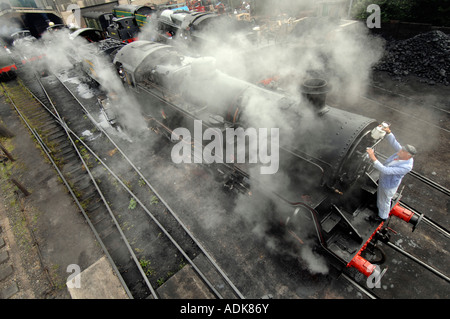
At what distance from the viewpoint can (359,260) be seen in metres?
3.70

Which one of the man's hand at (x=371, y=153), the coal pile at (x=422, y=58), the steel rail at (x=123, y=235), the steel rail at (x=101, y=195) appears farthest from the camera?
the coal pile at (x=422, y=58)


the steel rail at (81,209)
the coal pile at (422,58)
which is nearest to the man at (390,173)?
the steel rail at (81,209)

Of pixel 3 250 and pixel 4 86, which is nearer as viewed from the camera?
pixel 3 250

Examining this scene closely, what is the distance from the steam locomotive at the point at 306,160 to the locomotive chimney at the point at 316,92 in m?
0.02

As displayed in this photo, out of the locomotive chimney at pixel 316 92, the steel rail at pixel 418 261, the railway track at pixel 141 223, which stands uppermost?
the locomotive chimney at pixel 316 92

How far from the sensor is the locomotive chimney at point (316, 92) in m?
3.73

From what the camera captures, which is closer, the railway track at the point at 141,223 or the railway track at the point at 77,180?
the railway track at the point at 141,223

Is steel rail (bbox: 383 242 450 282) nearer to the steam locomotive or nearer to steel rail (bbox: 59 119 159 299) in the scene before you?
the steam locomotive

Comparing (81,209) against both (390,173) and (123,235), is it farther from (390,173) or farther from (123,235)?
(390,173)

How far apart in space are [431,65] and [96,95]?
52.4 feet

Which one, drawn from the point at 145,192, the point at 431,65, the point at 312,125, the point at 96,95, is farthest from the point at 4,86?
the point at 431,65

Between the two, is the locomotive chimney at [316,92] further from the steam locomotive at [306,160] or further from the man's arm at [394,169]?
the man's arm at [394,169]

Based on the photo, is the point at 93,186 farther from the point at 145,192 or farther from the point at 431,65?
the point at 431,65

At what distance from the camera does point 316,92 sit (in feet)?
12.3
